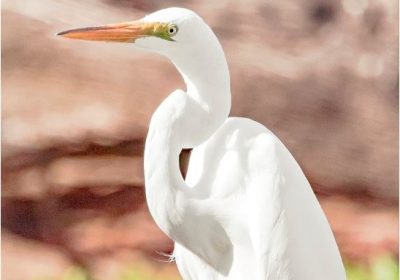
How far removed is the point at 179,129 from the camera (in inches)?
38.7

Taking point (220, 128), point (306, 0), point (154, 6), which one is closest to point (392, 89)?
point (306, 0)

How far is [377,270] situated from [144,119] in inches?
26.4

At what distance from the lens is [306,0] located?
5.46 ft

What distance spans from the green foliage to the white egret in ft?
2.06

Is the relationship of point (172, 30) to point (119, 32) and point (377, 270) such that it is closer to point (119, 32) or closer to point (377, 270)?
point (119, 32)

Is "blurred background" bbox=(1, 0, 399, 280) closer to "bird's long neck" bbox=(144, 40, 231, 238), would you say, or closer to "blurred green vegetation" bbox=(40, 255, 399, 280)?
"blurred green vegetation" bbox=(40, 255, 399, 280)

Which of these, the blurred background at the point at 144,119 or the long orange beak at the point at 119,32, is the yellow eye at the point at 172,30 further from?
the blurred background at the point at 144,119

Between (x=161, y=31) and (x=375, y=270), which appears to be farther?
(x=375, y=270)

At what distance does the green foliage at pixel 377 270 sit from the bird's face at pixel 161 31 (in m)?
0.87

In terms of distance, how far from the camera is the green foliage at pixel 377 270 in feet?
5.32

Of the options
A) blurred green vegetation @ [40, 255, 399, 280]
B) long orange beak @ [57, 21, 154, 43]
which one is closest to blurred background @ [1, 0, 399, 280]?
blurred green vegetation @ [40, 255, 399, 280]

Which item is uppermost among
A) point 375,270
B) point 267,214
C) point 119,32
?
point 119,32

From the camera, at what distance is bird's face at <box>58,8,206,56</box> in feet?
3.25

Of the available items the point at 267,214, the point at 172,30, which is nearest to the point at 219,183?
the point at 267,214
